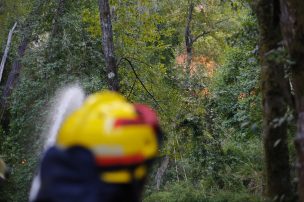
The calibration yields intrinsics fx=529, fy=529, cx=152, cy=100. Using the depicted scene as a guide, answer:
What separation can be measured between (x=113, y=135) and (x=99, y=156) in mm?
87

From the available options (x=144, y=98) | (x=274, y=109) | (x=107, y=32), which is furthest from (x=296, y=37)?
(x=144, y=98)

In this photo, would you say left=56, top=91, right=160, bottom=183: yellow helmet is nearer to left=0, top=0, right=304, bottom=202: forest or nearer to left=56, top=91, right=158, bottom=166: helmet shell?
left=56, top=91, right=158, bottom=166: helmet shell

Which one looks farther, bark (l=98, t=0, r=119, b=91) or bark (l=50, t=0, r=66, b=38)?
bark (l=50, t=0, r=66, b=38)

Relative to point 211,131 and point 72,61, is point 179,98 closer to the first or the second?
point 211,131

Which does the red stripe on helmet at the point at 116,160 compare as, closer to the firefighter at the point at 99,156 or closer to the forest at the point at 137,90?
the firefighter at the point at 99,156

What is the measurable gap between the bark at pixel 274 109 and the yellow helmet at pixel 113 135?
4.17 m

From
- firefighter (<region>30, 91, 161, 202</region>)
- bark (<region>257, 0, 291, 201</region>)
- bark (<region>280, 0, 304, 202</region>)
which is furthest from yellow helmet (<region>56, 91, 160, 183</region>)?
bark (<region>257, 0, 291, 201</region>)

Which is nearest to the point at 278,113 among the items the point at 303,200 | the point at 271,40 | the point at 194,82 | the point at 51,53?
the point at 271,40

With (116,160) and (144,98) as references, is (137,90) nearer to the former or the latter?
(144,98)

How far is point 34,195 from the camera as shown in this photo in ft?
6.63

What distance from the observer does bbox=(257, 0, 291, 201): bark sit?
586 centimetres

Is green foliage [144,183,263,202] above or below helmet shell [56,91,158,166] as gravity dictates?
below

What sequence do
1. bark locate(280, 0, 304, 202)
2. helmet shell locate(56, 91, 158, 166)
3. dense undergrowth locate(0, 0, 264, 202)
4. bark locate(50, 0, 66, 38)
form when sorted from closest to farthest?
helmet shell locate(56, 91, 158, 166) < bark locate(280, 0, 304, 202) < dense undergrowth locate(0, 0, 264, 202) < bark locate(50, 0, 66, 38)

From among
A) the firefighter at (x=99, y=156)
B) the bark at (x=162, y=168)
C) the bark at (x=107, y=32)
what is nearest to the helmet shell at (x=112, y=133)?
the firefighter at (x=99, y=156)
